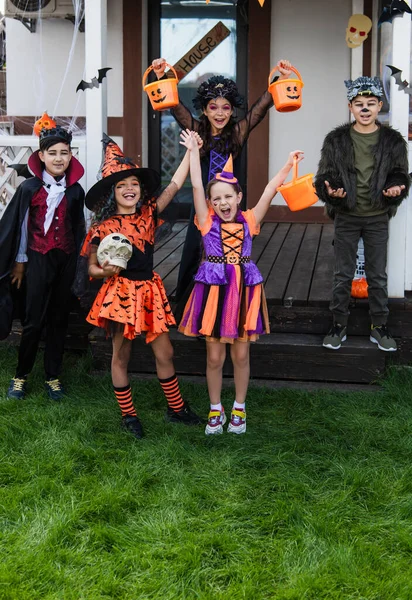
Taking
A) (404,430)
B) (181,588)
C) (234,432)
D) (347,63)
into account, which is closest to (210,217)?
(234,432)

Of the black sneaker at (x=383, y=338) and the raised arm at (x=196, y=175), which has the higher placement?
the raised arm at (x=196, y=175)

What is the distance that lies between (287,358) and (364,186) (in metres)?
1.11

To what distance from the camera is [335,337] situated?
477 cm

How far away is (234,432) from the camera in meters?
4.14

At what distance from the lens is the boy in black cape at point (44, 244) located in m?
4.55

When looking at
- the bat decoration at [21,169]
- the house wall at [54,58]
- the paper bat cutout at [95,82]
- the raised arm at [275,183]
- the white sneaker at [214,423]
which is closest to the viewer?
the raised arm at [275,183]

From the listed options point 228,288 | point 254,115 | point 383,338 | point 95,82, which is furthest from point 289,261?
point 228,288

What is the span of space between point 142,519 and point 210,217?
161 centimetres

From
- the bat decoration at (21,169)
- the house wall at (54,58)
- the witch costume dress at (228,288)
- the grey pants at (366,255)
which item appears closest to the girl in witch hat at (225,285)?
the witch costume dress at (228,288)

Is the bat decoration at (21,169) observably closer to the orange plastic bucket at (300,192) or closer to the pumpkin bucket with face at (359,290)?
the orange plastic bucket at (300,192)

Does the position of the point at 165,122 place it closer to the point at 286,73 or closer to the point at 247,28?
the point at 247,28

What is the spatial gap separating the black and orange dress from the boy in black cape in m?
0.52

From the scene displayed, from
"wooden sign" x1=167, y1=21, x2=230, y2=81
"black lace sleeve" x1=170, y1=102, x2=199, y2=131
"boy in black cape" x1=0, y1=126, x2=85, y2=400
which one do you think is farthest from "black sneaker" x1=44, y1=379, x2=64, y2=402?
"wooden sign" x1=167, y1=21, x2=230, y2=81

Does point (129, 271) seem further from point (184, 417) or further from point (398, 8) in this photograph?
point (398, 8)
